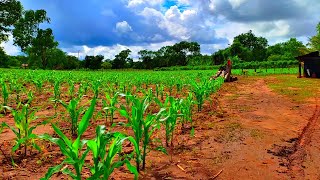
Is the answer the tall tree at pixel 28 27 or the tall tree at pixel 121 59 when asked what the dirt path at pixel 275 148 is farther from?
the tall tree at pixel 121 59

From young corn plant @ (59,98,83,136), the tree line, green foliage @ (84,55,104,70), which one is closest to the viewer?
young corn plant @ (59,98,83,136)

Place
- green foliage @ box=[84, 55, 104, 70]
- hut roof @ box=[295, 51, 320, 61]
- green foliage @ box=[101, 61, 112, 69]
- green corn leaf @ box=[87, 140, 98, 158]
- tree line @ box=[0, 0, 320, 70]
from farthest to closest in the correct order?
green foliage @ box=[84, 55, 104, 70], green foliage @ box=[101, 61, 112, 69], tree line @ box=[0, 0, 320, 70], hut roof @ box=[295, 51, 320, 61], green corn leaf @ box=[87, 140, 98, 158]

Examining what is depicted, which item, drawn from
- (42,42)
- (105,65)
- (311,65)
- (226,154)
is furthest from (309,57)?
(105,65)

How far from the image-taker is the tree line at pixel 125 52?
4916 centimetres

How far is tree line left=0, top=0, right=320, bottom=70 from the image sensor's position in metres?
49.2

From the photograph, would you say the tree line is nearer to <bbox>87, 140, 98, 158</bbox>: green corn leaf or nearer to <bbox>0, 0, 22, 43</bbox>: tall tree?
<bbox>0, 0, 22, 43</bbox>: tall tree

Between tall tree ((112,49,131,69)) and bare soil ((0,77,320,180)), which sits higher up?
tall tree ((112,49,131,69))

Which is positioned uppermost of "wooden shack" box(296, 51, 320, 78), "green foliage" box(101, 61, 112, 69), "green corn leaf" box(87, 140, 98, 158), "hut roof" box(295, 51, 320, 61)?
"green foliage" box(101, 61, 112, 69)

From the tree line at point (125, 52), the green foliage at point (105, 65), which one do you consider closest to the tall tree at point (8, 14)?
the tree line at point (125, 52)

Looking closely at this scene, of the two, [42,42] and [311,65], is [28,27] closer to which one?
[42,42]

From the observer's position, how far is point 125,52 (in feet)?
276

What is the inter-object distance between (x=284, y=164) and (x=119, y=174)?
213 centimetres

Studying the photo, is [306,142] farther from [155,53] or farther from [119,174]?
[155,53]

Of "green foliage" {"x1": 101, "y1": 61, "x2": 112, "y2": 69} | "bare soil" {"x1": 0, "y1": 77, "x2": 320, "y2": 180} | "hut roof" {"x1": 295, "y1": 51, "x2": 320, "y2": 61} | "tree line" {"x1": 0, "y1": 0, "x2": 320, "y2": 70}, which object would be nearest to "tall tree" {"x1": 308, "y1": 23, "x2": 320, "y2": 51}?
"tree line" {"x1": 0, "y1": 0, "x2": 320, "y2": 70}
